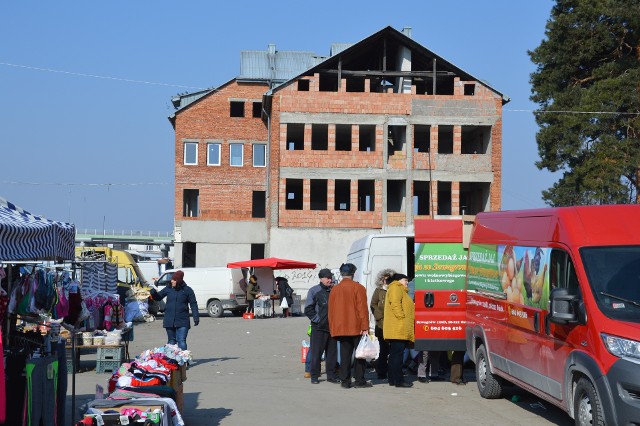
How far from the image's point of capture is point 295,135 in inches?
2328

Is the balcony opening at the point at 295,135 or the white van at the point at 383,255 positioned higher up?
the balcony opening at the point at 295,135

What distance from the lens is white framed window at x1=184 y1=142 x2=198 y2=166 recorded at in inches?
2318

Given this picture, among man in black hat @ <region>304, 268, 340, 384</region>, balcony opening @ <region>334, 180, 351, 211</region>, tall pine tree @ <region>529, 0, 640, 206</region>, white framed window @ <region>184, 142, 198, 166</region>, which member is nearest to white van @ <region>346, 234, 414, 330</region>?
man in black hat @ <region>304, 268, 340, 384</region>

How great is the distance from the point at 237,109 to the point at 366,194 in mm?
9473

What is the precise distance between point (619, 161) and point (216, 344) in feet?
79.5

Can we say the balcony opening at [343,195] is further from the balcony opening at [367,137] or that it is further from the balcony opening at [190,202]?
the balcony opening at [190,202]

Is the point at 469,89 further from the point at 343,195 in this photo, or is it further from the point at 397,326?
the point at 397,326

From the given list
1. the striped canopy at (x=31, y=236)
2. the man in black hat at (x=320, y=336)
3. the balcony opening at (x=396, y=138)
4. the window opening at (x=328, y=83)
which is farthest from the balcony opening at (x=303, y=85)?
the striped canopy at (x=31, y=236)

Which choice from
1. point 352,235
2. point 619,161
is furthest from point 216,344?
point 352,235

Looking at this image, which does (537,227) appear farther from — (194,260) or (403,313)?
(194,260)

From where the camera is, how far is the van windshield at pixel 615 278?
32.3ft

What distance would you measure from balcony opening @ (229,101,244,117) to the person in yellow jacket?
4566 centimetres

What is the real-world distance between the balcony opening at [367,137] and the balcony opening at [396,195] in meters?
2.48

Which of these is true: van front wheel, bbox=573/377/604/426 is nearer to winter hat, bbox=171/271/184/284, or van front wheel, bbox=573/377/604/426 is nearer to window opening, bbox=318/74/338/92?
winter hat, bbox=171/271/184/284
